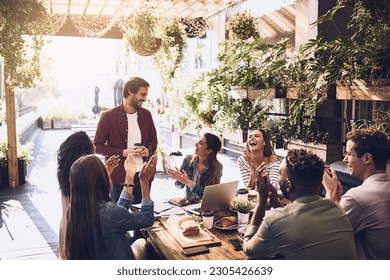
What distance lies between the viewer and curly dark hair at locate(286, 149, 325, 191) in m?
1.51

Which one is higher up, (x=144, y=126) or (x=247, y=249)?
(x=144, y=126)

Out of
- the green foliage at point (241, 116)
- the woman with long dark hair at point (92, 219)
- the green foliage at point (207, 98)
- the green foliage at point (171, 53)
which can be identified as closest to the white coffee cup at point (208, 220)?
the woman with long dark hair at point (92, 219)

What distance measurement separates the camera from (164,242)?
1.89m

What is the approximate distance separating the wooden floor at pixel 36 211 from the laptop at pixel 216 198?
5.38 ft

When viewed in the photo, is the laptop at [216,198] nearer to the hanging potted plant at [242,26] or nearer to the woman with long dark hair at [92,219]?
the woman with long dark hair at [92,219]

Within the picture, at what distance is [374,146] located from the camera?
1895 mm

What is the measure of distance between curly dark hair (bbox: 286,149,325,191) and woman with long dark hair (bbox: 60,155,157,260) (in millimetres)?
745

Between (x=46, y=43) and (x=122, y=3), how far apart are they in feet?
6.78

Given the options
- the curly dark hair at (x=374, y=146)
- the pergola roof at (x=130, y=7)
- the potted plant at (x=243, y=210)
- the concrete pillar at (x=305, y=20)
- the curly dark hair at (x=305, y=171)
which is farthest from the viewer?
the pergola roof at (x=130, y=7)

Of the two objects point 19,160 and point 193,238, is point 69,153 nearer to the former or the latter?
point 193,238

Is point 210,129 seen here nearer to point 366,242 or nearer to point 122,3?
point 122,3

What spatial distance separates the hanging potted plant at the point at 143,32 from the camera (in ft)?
13.9

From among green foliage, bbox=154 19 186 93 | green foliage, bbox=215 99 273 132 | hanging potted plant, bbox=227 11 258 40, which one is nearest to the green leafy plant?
green foliage, bbox=154 19 186 93

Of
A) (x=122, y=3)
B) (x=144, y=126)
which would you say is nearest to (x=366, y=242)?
(x=144, y=126)
